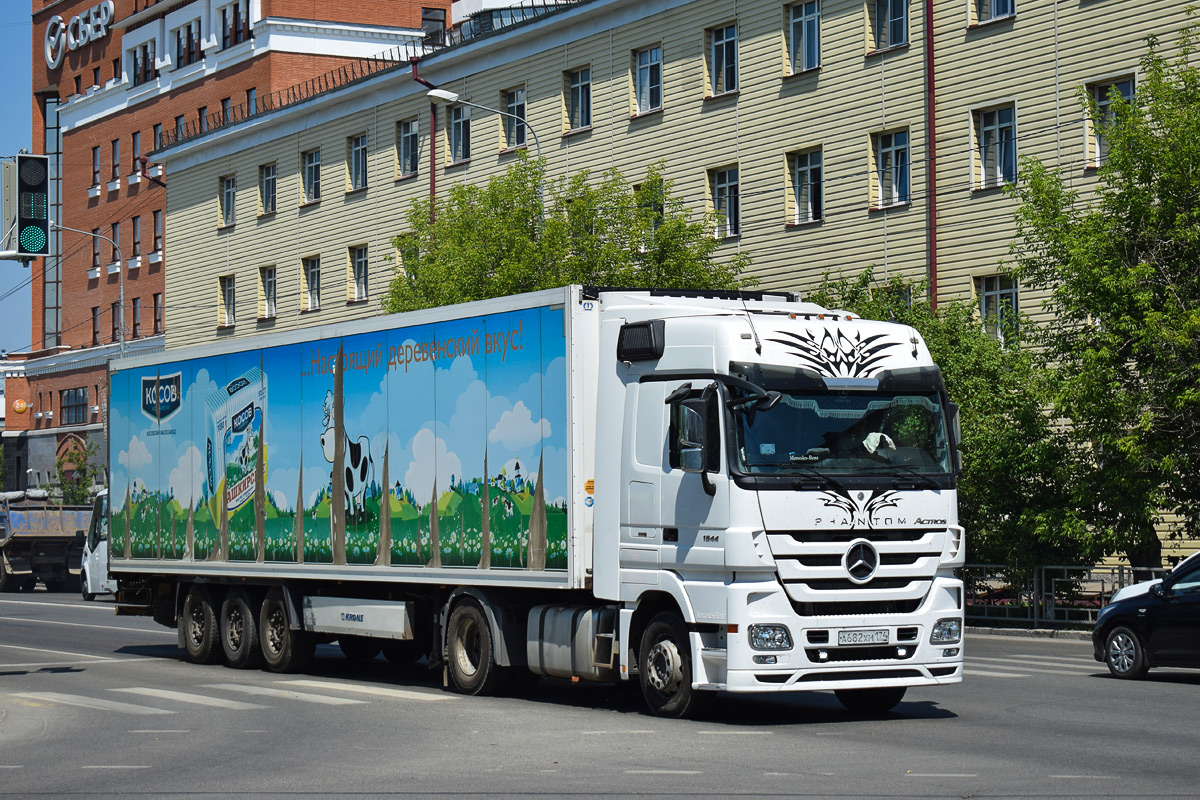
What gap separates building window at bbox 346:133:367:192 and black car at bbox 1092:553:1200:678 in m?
35.1

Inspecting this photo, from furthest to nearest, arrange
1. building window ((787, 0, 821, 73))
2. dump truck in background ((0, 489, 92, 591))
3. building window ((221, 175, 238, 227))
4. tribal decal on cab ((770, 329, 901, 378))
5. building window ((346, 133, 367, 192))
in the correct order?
building window ((221, 175, 238, 227)) → building window ((346, 133, 367, 192)) → dump truck in background ((0, 489, 92, 591)) → building window ((787, 0, 821, 73)) → tribal decal on cab ((770, 329, 901, 378))

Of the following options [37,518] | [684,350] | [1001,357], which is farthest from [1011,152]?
[37,518]

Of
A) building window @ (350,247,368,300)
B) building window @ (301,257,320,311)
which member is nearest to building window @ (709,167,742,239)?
building window @ (350,247,368,300)

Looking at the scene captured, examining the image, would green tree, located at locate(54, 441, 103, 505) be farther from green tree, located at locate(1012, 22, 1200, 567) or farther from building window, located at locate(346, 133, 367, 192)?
green tree, located at locate(1012, 22, 1200, 567)

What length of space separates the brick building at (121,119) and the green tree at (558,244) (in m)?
23.7

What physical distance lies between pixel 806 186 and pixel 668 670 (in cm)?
2457

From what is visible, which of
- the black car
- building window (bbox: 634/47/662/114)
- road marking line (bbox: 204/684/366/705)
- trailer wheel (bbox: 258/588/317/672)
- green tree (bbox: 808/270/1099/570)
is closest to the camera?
road marking line (bbox: 204/684/366/705)

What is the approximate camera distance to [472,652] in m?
15.5

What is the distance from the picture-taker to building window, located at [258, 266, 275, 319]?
2137 inches

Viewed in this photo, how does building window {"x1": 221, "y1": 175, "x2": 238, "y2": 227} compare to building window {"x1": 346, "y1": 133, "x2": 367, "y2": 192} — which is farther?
building window {"x1": 221, "y1": 175, "x2": 238, "y2": 227}

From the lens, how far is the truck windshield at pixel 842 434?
1276cm

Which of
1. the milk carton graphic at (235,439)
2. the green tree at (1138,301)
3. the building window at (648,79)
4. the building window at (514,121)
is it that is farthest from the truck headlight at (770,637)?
the building window at (514,121)

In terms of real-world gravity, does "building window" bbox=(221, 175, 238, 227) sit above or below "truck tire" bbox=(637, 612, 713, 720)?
above

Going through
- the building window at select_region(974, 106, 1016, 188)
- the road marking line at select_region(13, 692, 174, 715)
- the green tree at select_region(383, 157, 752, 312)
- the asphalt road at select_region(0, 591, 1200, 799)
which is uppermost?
the building window at select_region(974, 106, 1016, 188)
